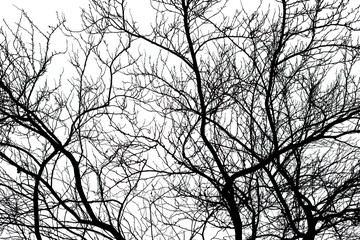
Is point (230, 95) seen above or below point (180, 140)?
above

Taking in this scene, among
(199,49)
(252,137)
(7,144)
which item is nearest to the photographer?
(7,144)

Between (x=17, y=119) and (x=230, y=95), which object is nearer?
(x=17, y=119)

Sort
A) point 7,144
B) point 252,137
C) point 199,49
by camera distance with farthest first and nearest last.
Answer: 1. point 252,137
2. point 199,49
3. point 7,144

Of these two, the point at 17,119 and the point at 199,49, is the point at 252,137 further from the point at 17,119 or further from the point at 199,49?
the point at 17,119

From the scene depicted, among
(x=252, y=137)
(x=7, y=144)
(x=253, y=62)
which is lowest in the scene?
(x=7, y=144)

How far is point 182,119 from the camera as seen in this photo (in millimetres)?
6320

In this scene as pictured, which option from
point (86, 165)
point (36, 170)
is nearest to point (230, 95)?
point (86, 165)

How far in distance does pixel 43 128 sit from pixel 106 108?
31.1 inches

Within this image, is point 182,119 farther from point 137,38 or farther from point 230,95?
point 137,38

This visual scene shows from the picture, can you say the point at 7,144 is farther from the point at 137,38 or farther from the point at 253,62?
the point at 253,62

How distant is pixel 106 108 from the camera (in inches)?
237

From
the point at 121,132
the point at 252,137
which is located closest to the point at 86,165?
the point at 121,132

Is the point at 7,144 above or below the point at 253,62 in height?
below

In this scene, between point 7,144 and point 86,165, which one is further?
point 86,165
